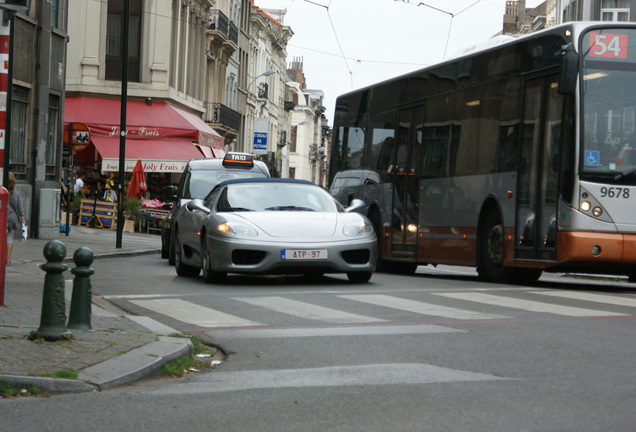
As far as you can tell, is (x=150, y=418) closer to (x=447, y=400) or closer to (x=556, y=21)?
(x=447, y=400)

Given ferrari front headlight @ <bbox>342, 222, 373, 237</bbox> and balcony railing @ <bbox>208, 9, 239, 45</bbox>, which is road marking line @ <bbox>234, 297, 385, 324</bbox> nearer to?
ferrari front headlight @ <bbox>342, 222, 373, 237</bbox>

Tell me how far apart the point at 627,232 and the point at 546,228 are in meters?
0.99

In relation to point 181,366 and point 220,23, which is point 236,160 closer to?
point 181,366

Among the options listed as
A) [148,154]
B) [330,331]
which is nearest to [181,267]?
[330,331]

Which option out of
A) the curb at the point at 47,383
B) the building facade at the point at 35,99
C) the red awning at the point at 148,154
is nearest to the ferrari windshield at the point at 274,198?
the curb at the point at 47,383

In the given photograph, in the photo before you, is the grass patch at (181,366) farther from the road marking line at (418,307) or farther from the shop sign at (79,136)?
the shop sign at (79,136)

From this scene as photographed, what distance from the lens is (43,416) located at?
18.7 ft

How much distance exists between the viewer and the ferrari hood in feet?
45.1

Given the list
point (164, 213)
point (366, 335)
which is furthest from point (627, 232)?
point (164, 213)

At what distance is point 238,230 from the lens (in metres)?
13.8

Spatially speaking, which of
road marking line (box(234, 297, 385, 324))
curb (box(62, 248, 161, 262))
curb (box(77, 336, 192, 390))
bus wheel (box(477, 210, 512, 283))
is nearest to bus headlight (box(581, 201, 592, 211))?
bus wheel (box(477, 210, 512, 283))

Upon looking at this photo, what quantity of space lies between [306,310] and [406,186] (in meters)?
8.40

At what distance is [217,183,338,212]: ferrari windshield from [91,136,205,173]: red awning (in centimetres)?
2191

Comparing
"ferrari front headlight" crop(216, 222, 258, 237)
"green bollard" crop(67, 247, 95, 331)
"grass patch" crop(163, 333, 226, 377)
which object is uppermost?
"ferrari front headlight" crop(216, 222, 258, 237)
